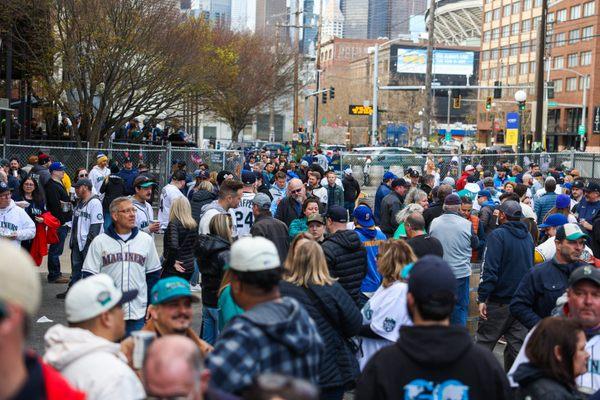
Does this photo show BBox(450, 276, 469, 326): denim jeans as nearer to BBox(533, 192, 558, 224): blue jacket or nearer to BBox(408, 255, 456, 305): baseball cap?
BBox(533, 192, 558, 224): blue jacket

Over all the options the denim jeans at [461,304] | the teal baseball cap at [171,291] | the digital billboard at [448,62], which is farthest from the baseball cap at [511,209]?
the digital billboard at [448,62]

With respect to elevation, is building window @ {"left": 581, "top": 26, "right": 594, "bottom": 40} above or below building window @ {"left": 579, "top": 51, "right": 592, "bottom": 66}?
above

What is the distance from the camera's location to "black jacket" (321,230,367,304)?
24.4 feet

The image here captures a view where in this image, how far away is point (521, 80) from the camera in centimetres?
10712

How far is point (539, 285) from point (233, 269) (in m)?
3.35

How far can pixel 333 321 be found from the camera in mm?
5684

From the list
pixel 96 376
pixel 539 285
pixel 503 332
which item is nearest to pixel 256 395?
pixel 96 376

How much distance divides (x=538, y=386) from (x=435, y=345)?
0.82 m

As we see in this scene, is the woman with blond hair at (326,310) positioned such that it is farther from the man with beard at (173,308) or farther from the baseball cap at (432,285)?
the baseball cap at (432,285)

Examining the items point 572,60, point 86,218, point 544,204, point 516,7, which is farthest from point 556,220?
point 516,7

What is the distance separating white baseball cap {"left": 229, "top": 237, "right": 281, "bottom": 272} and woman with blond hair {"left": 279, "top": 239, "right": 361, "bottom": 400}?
1462 mm

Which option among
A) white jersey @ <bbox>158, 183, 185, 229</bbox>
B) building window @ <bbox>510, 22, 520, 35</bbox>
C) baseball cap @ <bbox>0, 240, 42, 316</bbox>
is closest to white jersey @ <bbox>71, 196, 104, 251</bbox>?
white jersey @ <bbox>158, 183, 185, 229</bbox>

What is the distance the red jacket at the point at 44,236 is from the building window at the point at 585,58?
8019cm

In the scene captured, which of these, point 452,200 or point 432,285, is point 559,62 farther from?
point 432,285
